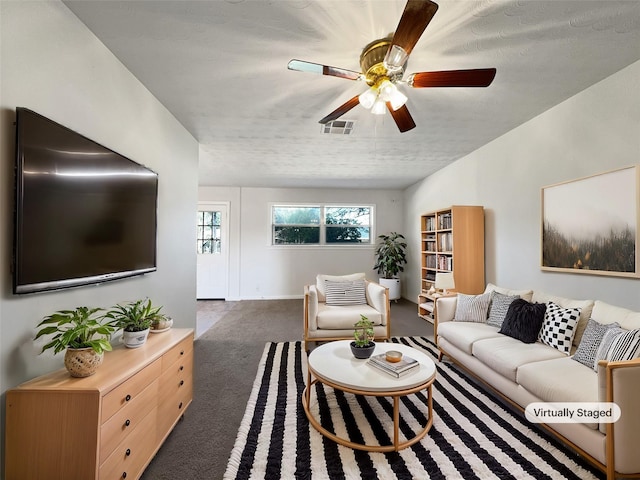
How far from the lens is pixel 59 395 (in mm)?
1204

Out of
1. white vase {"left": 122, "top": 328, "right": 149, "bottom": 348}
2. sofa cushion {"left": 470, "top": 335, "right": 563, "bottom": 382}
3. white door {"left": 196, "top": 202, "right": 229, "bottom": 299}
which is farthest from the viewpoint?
white door {"left": 196, "top": 202, "right": 229, "bottom": 299}

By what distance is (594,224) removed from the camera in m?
2.40

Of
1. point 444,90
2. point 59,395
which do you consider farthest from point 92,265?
point 444,90

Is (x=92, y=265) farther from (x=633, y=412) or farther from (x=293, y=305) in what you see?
(x=293, y=305)

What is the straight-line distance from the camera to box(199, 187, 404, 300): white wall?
6.35 meters

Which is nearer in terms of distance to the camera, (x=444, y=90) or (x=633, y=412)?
(x=633, y=412)

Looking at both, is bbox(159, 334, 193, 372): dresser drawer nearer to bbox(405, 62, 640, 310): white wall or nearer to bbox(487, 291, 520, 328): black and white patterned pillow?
bbox(487, 291, 520, 328): black and white patterned pillow

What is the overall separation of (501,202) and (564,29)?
2109 millimetres

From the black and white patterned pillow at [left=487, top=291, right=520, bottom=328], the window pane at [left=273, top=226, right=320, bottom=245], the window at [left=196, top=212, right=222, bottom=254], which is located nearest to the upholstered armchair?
the black and white patterned pillow at [left=487, top=291, right=520, bottom=328]

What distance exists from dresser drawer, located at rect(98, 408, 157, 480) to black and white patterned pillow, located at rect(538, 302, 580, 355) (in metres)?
2.79

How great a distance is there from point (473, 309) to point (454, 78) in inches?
87.0

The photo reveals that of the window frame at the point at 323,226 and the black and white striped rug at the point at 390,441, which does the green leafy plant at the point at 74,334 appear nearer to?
the black and white striped rug at the point at 390,441

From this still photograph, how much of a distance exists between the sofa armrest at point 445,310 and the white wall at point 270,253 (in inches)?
141

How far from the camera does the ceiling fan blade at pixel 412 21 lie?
1.25 metres
